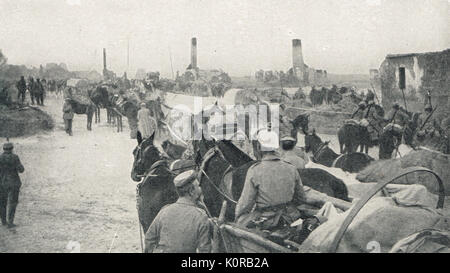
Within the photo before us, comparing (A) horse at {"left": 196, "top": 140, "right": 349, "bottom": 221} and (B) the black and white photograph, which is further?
(B) the black and white photograph

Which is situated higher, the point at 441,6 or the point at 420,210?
the point at 441,6

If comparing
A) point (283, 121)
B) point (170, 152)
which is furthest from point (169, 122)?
point (283, 121)

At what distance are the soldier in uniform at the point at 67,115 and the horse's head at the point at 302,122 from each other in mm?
2938

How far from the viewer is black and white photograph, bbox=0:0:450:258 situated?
4.99 metres

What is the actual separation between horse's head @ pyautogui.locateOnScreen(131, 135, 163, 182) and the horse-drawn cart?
1391mm

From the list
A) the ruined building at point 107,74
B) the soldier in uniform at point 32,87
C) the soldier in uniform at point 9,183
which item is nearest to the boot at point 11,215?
the soldier in uniform at point 9,183

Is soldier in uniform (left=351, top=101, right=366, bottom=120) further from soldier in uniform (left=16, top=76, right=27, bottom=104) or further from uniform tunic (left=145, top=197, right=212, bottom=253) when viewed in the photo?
soldier in uniform (left=16, top=76, right=27, bottom=104)

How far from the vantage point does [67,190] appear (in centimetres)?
524

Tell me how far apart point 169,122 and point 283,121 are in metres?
1.52

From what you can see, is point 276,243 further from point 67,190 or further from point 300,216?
point 67,190

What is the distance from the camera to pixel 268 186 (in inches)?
151

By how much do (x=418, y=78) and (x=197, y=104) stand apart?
2.92 m

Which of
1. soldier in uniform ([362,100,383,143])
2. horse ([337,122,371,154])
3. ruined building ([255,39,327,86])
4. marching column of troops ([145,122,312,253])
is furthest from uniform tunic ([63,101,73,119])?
soldier in uniform ([362,100,383,143])

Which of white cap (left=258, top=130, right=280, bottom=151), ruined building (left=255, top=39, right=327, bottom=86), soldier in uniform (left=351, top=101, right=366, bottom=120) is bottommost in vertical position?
white cap (left=258, top=130, right=280, bottom=151)
